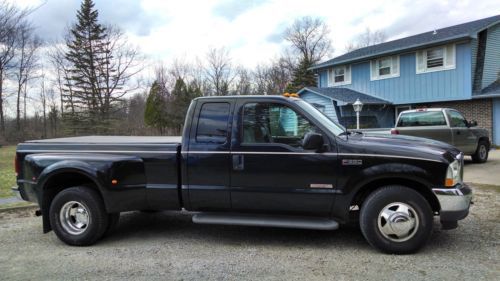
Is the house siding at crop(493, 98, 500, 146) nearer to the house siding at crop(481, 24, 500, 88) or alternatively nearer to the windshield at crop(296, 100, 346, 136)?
the house siding at crop(481, 24, 500, 88)

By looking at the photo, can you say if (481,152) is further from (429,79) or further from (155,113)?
(155,113)

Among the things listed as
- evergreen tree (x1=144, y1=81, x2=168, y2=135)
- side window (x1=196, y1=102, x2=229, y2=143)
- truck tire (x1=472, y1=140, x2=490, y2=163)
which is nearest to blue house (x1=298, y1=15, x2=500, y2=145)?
truck tire (x1=472, y1=140, x2=490, y2=163)

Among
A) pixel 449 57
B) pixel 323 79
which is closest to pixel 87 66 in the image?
pixel 323 79

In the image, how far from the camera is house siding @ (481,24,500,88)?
63.1 ft

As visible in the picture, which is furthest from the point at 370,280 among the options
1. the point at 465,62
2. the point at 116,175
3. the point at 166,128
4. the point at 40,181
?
the point at 166,128

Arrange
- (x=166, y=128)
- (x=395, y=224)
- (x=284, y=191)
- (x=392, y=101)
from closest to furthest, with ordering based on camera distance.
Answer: (x=395, y=224)
(x=284, y=191)
(x=392, y=101)
(x=166, y=128)

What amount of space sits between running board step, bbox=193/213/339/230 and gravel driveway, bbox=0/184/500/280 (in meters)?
0.35

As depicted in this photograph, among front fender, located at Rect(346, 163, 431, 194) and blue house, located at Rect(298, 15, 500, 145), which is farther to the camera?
blue house, located at Rect(298, 15, 500, 145)

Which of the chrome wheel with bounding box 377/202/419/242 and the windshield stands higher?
the windshield

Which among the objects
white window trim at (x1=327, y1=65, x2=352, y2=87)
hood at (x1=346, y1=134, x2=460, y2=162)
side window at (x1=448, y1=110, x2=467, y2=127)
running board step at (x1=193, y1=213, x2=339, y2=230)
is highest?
white window trim at (x1=327, y1=65, x2=352, y2=87)

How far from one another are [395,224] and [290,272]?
1.37 m

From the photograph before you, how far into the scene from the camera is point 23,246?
5383mm

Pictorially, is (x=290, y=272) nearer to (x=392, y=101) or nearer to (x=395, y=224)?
(x=395, y=224)

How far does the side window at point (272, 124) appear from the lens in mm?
4992
